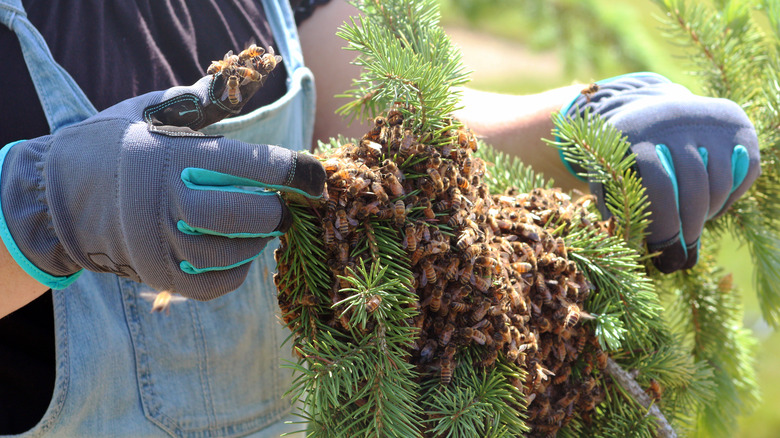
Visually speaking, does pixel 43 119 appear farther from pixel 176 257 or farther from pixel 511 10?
pixel 511 10

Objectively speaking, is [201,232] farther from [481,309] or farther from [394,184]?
[481,309]

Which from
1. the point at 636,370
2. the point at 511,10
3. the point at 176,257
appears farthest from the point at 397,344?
the point at 511,10

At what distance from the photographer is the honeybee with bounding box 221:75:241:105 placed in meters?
0.77

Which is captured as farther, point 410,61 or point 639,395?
point 639,395

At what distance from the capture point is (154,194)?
75 cm

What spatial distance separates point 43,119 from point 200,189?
1.62 feet

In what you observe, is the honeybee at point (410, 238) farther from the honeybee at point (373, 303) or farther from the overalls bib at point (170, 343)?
the overalls bib at point (170, 343)

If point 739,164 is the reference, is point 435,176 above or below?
above

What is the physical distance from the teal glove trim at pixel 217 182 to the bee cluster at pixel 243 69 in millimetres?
114

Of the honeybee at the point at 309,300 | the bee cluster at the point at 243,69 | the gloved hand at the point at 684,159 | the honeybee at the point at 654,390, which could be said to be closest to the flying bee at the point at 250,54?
the bee cluster at the point at 243,69

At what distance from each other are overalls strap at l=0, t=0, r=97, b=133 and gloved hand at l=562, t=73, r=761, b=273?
3.01 ft

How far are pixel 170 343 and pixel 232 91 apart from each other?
2.05ft

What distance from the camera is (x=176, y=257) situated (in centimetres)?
78

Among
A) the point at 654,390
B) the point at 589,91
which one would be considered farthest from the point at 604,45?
the point at 654,390
